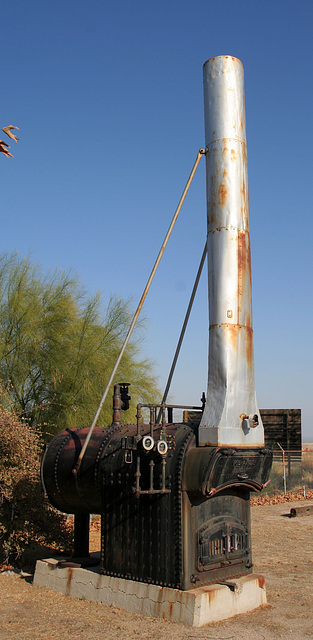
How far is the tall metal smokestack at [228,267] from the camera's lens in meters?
7.69

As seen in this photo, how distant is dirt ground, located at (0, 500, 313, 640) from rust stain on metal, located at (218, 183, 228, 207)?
5424mm

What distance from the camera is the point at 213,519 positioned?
7.55 metres

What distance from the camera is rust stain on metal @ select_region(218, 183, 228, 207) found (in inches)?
328

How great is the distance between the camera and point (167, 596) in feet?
23.2

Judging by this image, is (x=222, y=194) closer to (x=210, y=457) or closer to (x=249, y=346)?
(x=249, y=346)

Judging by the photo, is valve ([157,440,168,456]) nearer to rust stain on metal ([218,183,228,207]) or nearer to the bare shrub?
rust stain on metal ([218,183,228,207])

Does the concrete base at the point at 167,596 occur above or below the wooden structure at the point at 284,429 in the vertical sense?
below

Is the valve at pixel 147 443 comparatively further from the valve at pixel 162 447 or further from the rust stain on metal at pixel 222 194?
the rust stain on metal at pixel 222 194

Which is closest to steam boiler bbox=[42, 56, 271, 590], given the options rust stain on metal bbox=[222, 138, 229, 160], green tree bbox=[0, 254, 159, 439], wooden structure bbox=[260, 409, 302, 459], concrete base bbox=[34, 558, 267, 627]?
rust stain on metal bbox=[222, 138, 229, 160]

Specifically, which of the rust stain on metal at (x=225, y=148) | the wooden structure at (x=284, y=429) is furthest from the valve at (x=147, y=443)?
→ the wooden structure at (x=284, y=429)

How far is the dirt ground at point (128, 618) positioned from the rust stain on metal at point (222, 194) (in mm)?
5424

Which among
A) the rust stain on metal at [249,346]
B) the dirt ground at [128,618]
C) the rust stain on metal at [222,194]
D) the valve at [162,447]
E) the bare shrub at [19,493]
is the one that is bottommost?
the dirt ground at [128,618]

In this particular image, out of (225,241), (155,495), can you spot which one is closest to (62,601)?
(155,495)

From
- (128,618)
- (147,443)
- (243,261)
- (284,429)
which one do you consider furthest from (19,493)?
(284,429)
